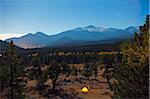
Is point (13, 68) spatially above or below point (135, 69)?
below

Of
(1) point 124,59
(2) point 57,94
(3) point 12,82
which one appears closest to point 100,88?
(2) point 57,94

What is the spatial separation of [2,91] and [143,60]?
556 inches

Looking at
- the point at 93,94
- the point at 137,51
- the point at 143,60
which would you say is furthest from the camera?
the point at 93,94

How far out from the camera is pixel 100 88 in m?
59.1

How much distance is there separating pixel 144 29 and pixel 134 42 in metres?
0.97

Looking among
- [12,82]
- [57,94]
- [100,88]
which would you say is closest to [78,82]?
[100,88]

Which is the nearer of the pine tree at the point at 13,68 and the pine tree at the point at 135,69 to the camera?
the pine tree at the point at 135,69

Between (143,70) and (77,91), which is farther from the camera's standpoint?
(77,91)

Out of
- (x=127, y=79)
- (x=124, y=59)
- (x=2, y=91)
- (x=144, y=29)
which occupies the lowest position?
(x=2, y=91)

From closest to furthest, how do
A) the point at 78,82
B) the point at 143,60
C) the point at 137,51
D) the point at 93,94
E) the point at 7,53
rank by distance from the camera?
the point at 143,60 < the point at 137,51 < the point at 7,53 < the point at 93,94 < the point at 78,82

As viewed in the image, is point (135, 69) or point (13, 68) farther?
point (13, 68)

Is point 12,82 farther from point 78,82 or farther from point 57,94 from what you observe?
point 78,82

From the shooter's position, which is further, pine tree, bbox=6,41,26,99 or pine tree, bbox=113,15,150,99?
pine tree, bbox=6,41,26,99

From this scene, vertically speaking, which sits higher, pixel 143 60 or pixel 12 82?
pixel 143 60
